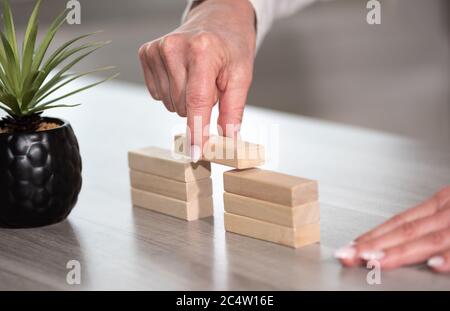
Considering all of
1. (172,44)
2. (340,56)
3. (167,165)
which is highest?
(172,44)

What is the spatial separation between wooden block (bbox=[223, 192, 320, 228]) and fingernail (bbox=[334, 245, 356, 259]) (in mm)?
113

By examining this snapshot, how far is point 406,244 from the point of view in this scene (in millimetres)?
1360

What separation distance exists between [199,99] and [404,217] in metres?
0.52

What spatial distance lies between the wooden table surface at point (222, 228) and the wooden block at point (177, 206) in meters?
0.02

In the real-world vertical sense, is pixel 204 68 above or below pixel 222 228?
above

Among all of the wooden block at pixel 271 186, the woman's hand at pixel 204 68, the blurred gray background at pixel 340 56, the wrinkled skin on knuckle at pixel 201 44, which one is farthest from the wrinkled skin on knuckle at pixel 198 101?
the blurred gray background at pixel 340 56

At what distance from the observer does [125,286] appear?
52.3 inches

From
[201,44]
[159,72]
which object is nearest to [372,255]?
[201,44]

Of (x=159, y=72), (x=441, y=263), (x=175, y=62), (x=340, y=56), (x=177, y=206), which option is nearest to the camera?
(x=441, y=263)

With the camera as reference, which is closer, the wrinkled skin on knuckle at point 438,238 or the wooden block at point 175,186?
the wrinkled skin on knuckle at point 438,238

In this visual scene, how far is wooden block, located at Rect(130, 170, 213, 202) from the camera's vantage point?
66.3 inches

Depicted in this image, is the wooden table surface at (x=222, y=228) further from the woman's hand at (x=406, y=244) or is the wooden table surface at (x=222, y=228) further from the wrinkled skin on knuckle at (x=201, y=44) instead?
the wrinkled skin on knuckle at (x=201, y=44)

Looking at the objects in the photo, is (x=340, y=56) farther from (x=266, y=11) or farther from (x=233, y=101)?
(x=233, y=101)

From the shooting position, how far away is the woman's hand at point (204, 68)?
68.3 inches
